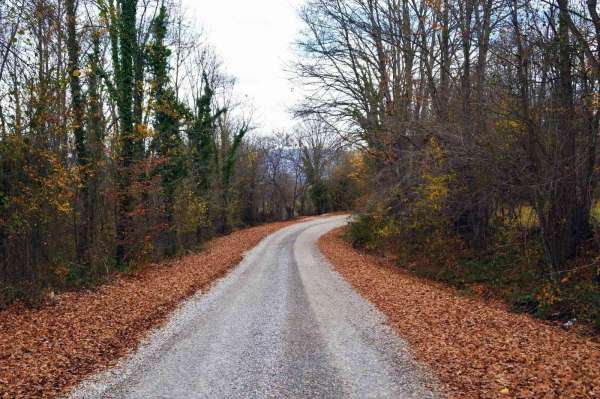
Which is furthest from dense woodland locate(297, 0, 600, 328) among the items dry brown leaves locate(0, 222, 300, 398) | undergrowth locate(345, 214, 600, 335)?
dry brown leaves locate(0, 222, 300, 398)

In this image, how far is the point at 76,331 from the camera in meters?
7.88

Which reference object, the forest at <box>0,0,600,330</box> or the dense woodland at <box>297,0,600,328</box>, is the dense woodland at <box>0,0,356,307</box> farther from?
the dense woodland at <box>297,0,600,328</box>

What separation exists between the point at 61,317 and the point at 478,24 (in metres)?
13.0

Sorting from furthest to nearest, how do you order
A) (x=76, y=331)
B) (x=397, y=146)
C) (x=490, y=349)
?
(x=397, y=146)
(x=76, y=331)
(x=490, y=349)

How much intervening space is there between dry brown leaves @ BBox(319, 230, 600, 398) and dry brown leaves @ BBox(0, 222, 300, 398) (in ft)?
15.2

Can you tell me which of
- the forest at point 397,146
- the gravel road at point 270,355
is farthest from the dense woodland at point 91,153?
the gravel road at point 270,355

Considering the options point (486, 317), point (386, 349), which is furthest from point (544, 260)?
point (386, 349)

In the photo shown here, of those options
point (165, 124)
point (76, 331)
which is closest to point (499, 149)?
point (76, 331)

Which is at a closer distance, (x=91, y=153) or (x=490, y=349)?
(x=490, y=349)

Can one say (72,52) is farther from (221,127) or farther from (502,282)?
(221,127)

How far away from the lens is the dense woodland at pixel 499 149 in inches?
389

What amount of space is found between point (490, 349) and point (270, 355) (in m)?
3.18

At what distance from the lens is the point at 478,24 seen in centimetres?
1300

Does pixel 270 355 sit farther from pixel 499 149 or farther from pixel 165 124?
pixel 165 124
